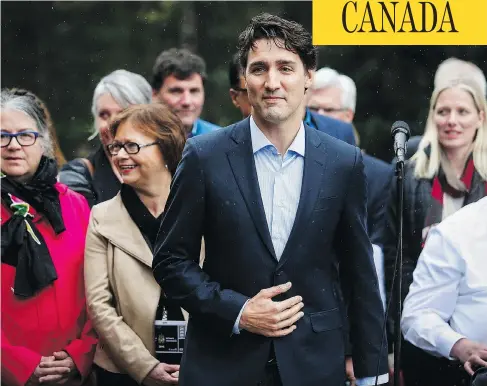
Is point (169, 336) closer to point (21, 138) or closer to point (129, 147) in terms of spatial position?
point (129, 147)

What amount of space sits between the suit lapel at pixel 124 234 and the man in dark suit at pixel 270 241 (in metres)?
0.97

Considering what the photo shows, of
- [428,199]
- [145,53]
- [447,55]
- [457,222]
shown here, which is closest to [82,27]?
[145,53]

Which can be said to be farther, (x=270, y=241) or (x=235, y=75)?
(x=235, y=75)

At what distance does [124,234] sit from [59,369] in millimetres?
696

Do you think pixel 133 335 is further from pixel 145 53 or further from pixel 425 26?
pixel 145 53

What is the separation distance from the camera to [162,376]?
5105mm

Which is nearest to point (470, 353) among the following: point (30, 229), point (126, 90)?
point (30, 229)

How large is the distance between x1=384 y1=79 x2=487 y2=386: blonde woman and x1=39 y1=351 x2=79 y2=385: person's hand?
179 cm

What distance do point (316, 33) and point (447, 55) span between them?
6.34 metres

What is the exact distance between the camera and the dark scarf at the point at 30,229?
530 cm

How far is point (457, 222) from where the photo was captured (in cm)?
514

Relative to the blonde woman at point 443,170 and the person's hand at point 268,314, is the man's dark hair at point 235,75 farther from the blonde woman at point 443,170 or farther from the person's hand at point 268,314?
the person's hand at point 268,314

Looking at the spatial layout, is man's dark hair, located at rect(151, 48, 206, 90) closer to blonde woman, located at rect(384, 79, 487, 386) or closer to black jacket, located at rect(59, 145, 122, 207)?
black jacket, located at rect(59, 145, 122, 207)

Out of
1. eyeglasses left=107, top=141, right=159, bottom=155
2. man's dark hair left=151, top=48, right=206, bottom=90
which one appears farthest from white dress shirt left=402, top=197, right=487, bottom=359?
man's dark hair left=151, top=48, right=206, bottom=90
